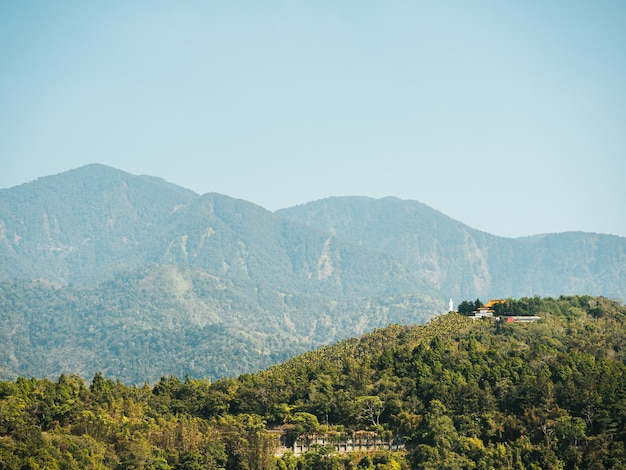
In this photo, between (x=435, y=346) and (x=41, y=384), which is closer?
(x=41, y=384)

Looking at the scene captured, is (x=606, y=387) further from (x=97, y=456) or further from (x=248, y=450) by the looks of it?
(x=97, y=456)

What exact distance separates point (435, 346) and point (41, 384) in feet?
112

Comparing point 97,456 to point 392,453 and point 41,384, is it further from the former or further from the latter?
point 392,453

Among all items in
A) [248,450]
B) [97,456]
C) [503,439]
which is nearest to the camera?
[97,456]

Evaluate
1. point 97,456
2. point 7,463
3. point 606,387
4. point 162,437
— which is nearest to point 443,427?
point 606,387

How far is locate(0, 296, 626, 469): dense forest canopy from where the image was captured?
229 ft

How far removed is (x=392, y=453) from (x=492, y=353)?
1938 cm

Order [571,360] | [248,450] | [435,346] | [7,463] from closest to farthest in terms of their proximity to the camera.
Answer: [7,463] < [248,450] < [571,360] < [435,346]

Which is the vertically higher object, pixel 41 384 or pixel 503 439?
pixel 41 384

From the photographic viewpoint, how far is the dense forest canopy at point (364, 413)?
229ft

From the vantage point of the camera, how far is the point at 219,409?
8150cm

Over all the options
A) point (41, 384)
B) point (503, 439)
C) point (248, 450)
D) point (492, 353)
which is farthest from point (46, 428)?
point (492, 353)

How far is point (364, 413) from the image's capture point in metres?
80.6

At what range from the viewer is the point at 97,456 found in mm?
66062
